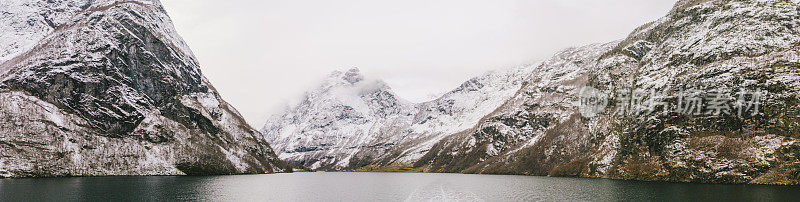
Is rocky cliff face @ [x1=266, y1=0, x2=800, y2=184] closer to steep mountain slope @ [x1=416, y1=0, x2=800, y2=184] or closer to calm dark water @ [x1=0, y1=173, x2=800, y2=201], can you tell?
steep mountain slope @ [x1=416, y1=0, x2=800, y2=184]

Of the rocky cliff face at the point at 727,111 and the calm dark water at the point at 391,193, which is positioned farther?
the rocky cliff face at the point at 727,111

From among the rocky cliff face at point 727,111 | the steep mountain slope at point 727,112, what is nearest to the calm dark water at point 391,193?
the steep mountain slope at point 727,112

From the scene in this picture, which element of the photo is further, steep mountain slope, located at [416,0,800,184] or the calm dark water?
steep mountain slope, located at [416,0,800,184]

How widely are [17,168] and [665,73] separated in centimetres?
32332

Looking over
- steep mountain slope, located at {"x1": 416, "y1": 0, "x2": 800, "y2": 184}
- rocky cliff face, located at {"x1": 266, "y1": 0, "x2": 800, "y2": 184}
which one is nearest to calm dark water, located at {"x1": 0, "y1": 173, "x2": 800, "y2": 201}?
steep mountain slope, located at {"x1": 416, "y1": 0, "x2": 800, "y2": 184}

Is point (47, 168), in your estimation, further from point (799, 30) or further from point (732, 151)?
point (799, 30)

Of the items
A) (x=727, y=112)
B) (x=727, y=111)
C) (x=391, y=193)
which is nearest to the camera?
(x=391, y=193)

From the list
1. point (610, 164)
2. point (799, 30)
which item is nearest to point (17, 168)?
point (610, 164)

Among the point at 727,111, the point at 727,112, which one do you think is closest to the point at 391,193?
the point at 727,112

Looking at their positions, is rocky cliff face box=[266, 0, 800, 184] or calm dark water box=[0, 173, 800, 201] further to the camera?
rocky cliff face box=[266, 0, 800, 184]

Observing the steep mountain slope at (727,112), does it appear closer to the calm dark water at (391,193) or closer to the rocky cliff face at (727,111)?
the rocky cliff face at (727,111)

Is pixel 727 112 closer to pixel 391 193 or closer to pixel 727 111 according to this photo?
pixel 727 111

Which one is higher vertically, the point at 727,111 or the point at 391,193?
the point at 727,111

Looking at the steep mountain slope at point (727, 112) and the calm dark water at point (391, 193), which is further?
the steep mountain slope at point (727, 112)
